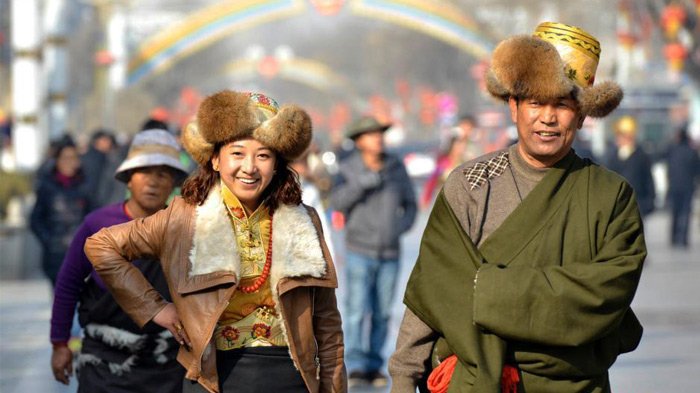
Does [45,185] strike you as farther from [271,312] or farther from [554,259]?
[554,259]

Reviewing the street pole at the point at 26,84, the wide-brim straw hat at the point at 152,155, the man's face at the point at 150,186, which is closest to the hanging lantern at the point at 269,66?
the street pole at the point at 26,84

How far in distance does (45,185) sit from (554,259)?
8.21 metres

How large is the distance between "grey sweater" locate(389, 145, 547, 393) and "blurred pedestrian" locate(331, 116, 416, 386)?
17.9 feet

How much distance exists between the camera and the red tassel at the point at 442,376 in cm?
429

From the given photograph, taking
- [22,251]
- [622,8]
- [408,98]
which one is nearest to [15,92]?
[22,251]

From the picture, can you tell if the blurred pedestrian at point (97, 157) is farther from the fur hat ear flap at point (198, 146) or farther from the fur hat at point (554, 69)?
the fur hat at point (554, 69)

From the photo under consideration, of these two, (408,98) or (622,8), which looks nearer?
(622,8)

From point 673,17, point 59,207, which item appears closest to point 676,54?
point 673,17

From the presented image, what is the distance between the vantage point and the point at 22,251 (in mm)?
17406

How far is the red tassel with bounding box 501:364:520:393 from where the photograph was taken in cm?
417

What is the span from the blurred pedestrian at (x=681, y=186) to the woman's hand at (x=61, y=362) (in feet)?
55.1

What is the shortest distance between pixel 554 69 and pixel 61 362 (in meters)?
2.67

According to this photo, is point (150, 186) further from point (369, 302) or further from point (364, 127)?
point (364, 127)

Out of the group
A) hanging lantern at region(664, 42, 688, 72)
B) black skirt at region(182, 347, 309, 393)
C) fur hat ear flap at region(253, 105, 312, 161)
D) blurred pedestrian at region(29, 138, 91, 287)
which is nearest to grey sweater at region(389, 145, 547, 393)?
black skirt at region(182, 347, 309, 393)
